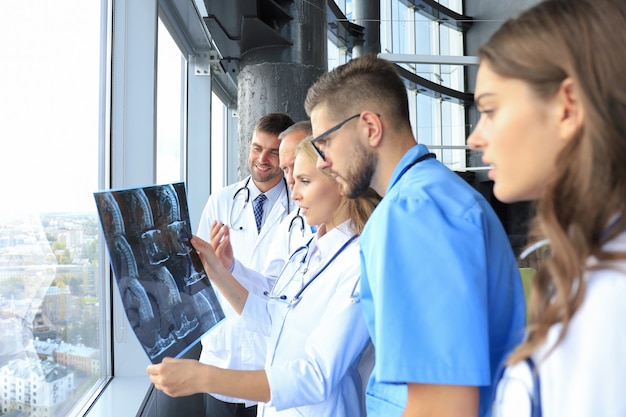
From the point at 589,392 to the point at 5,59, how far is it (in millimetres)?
1461

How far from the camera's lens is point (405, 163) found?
1.02 metres

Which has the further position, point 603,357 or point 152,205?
point 152,205

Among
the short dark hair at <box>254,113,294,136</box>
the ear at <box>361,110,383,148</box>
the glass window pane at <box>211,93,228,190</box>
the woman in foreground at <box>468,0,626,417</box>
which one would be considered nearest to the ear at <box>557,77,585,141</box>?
the woman in foreground at <box>468,0,626,417</box>

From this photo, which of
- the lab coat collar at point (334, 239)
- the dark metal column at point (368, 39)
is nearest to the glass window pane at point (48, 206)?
the lab coat collar at point (334, 239)

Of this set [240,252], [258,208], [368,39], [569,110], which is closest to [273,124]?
[258,208]

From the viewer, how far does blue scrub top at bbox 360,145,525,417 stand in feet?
2.51

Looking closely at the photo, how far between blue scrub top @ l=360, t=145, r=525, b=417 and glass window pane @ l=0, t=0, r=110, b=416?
103 cm

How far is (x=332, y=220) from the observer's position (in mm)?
1456

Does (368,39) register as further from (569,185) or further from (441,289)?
(569,185)

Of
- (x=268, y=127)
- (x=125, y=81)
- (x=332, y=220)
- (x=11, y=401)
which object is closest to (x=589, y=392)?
(x=332, y=220)

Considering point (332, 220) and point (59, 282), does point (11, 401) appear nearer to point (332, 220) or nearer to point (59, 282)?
point (59, 282)

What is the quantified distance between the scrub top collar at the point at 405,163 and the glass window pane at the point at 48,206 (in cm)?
99

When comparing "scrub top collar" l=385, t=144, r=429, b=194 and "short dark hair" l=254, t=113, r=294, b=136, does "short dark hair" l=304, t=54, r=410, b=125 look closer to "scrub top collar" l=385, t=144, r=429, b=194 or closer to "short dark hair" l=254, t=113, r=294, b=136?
"scrub top collar" l=385, t=144, r=429, b=194

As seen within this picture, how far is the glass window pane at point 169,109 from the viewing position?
10.5 feet
